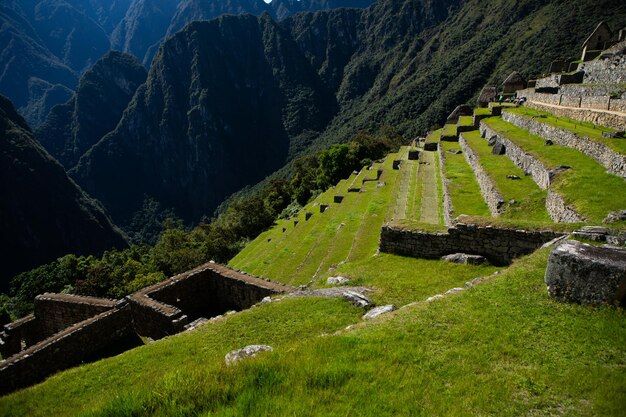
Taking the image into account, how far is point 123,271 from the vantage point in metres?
43.5

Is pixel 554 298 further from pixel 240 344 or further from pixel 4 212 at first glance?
pixel 4 212

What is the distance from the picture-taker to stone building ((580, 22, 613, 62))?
40.3 meters

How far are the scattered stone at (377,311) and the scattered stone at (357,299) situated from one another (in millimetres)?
444

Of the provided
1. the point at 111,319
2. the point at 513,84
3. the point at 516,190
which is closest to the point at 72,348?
the point at 111,319

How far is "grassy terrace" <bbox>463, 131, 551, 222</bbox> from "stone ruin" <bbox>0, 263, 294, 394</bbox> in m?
8.90

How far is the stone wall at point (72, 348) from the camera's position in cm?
902

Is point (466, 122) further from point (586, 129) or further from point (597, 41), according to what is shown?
point (586, 129)

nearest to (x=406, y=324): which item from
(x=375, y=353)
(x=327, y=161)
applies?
(x=375, y=353)

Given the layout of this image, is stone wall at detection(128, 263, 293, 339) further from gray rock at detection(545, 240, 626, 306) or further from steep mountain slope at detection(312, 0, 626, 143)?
steep mountain slope at detection(312, 0, 626, 143)

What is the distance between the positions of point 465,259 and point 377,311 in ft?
12.9

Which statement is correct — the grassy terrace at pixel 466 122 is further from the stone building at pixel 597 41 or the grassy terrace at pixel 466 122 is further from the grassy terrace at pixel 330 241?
the stone building at pixel 597 41

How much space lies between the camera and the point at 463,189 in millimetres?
19625

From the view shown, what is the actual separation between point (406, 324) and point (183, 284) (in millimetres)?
9118

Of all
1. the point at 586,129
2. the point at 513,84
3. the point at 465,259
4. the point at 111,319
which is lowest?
the point at 111,319
